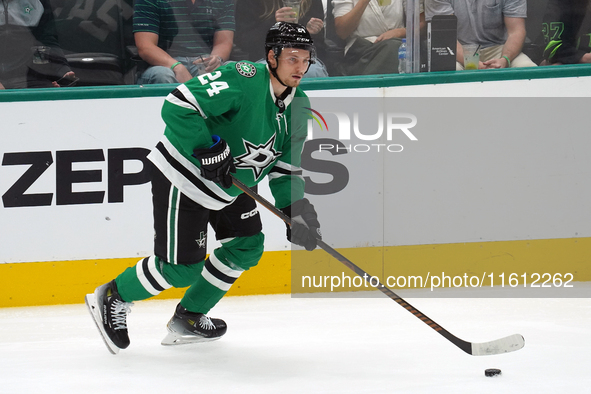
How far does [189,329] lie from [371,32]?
173 cm

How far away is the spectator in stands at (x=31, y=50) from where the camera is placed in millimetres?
2977

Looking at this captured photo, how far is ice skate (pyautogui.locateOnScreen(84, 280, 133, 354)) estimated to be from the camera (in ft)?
7.36

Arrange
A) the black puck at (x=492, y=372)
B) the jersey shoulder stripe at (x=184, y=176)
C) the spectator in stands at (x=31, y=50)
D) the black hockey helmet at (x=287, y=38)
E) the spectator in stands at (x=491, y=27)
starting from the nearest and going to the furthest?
the black puck at (x=492, y=372) < the black hockey helmet at (x=287, y=38) < the jersey shoulder stripe at (x=184, y=176) < the spectator in stands at (x=31, y=50) < the spectator in stands at (x=491, y=27)

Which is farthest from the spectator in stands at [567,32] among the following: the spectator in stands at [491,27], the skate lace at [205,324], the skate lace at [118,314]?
the skate lace at [118,314]

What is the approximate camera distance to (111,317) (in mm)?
2244

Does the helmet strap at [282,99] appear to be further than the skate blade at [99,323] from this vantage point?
No

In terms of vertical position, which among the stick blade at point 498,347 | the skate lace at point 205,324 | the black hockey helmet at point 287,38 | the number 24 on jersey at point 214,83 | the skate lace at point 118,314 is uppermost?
the black hockey helmet at point 287,38

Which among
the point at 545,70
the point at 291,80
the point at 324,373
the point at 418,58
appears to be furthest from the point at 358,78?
the point at 324,373

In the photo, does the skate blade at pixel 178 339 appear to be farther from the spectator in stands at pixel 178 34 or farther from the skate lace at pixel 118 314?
the spectator in stands at pixel 178 34

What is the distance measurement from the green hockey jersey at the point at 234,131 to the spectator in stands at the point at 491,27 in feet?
4.35

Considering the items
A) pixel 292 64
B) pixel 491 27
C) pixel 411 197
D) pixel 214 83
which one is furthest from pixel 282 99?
pixel 491 27

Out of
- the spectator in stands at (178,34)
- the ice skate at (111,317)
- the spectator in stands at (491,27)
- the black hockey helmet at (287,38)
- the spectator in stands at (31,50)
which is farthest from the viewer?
the spectator in stands at (491,27)

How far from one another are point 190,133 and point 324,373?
2.83 ft

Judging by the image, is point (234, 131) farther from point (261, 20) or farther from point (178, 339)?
point (261, 20)
